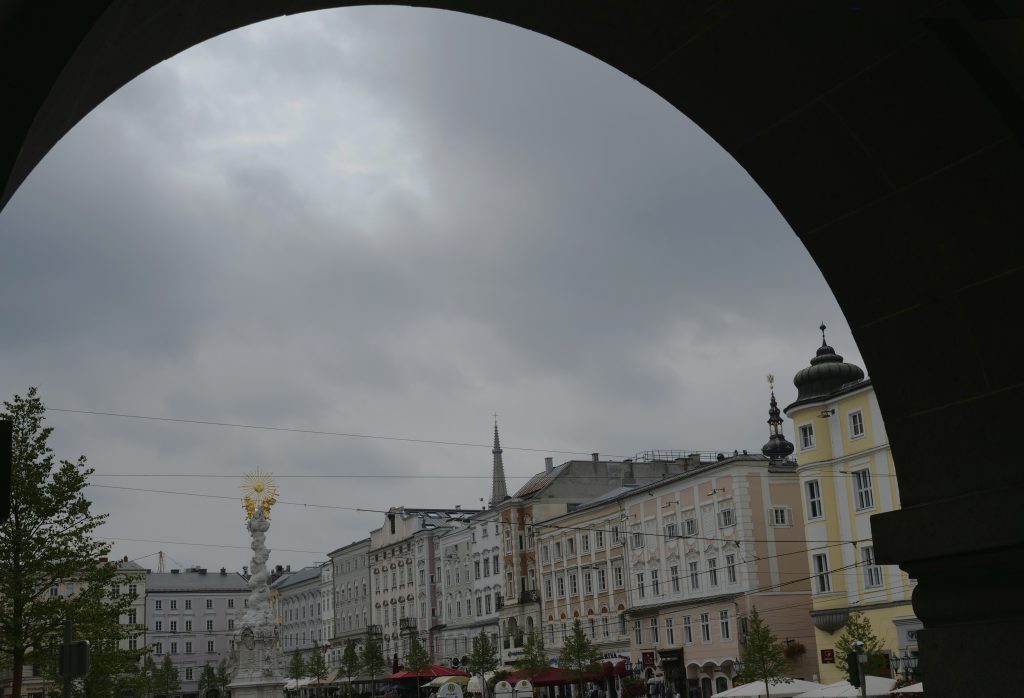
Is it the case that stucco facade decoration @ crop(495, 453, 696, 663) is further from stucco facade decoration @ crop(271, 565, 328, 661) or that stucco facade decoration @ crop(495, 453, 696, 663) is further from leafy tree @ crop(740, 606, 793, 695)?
stucco facade decoration @ crop(271, 565, 328, 661)

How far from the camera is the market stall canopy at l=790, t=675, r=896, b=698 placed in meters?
33.5

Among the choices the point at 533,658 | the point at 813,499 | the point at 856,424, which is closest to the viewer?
the point at 856,424

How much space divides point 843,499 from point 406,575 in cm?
5920

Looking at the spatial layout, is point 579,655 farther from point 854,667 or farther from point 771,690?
point 854,667

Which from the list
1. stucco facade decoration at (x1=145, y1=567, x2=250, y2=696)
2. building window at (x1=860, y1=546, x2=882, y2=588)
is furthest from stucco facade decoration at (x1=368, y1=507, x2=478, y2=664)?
building window at (x1=860, y1=546, x2=882, y2=588)

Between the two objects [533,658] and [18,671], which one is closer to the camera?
[18,671]

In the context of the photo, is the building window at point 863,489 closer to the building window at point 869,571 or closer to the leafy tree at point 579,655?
the building window at point 869,571

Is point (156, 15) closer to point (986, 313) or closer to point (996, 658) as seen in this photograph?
point (986, 313)

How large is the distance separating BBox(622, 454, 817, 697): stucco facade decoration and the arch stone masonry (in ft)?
170

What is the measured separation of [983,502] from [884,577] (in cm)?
4384

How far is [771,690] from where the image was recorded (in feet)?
133

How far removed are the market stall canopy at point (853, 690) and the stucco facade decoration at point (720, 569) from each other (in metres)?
17.8

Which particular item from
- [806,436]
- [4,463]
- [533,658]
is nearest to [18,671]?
[4,463]

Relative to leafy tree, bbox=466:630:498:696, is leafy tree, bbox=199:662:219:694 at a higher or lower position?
lower
